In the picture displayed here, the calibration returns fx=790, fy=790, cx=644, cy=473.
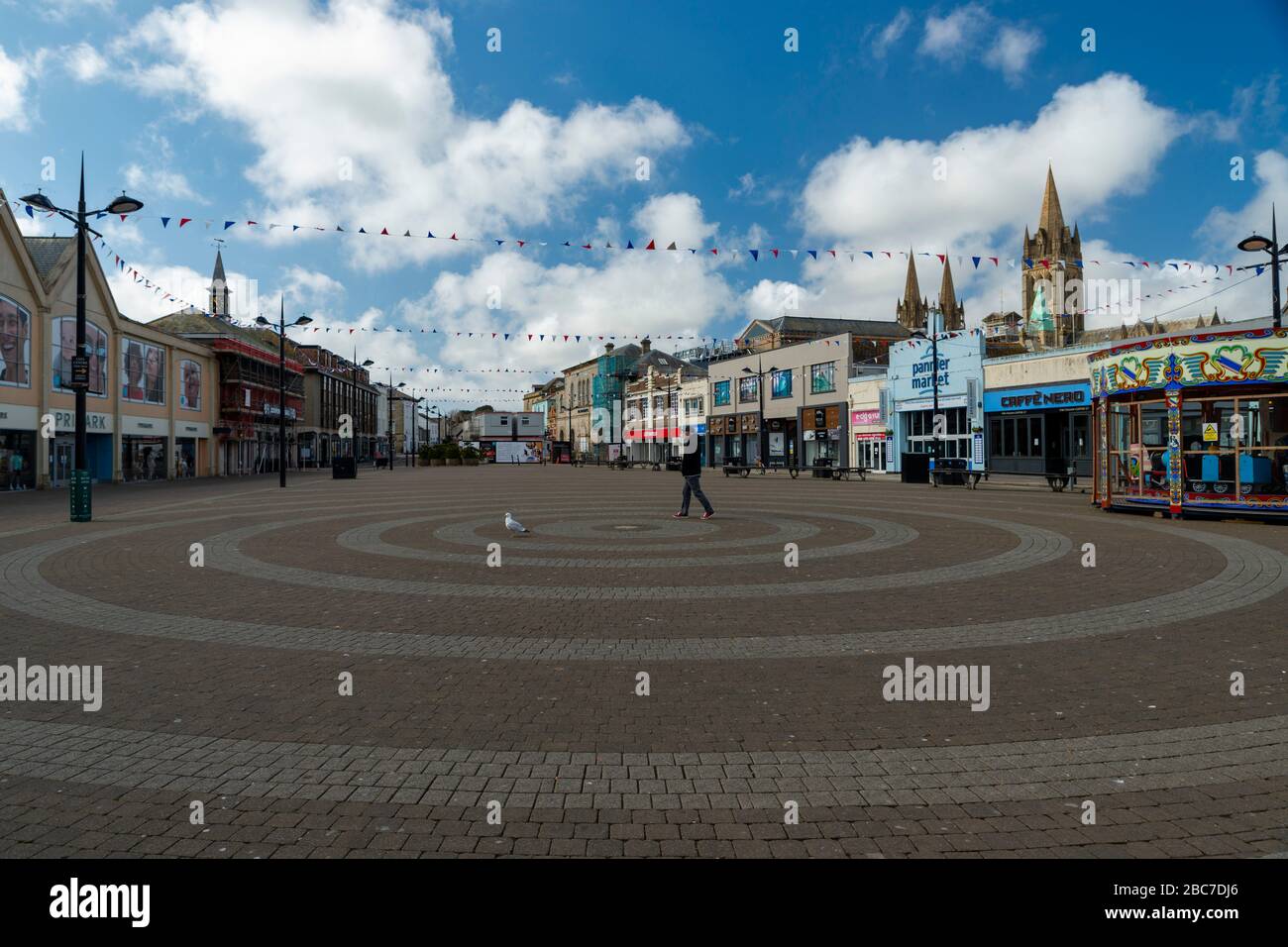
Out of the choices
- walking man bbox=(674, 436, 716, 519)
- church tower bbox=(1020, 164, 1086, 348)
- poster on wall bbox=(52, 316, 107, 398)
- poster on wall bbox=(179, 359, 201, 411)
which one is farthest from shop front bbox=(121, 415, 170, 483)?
church tower bbox=(1020, 164, 1086, 348)

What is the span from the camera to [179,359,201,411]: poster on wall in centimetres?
4656

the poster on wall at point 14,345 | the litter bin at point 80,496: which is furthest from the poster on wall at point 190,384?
the litter bin at point 80,496

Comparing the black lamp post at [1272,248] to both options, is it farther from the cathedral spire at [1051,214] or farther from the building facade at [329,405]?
the cathedral spire at [1051,214]

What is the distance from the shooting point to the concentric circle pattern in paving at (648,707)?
355 cm

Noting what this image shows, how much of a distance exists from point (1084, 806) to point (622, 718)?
257cm

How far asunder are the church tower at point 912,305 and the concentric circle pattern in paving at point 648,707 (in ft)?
339

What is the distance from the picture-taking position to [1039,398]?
40.0 m

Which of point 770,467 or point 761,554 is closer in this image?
point 761,554

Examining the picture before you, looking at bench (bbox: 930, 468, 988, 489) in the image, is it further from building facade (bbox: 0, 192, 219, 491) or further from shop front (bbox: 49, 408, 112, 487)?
shop front (bbox: 49, 408, 112, 487)

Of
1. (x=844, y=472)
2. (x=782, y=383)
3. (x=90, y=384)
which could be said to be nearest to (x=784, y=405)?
(x=782, y=383)

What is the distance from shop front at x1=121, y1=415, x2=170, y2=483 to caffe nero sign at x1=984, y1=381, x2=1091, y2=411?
1786 inches

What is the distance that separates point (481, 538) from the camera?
573 inches
